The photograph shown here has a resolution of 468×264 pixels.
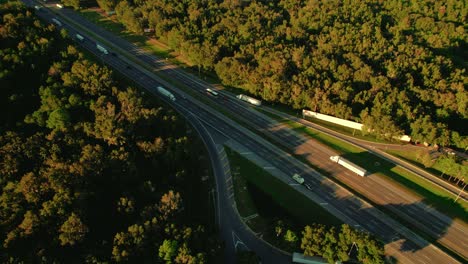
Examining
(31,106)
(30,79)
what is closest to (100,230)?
(31,106)

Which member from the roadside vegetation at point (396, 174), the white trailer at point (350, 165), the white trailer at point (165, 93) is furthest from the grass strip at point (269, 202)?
the white trailer at point (165, 93)

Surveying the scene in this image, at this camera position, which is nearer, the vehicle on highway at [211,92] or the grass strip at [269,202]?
the grass strip at [269,202]

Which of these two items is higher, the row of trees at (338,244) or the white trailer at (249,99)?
the white trailer at (249,99)

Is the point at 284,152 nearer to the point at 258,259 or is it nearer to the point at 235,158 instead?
the point at 235,158

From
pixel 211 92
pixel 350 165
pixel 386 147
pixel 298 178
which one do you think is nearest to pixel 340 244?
pixel 298 178

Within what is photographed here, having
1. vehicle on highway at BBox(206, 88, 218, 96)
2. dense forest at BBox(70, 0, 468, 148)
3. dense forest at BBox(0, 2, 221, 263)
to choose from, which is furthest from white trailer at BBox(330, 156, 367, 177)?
vehicle on highway at BBox(206, 88, 218, 96)

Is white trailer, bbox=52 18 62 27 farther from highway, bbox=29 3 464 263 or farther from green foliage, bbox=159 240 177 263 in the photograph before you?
green foliage, bbox=159 240 177 263

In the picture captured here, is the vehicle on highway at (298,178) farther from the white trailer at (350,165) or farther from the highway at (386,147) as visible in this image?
the highway at (386,147)
